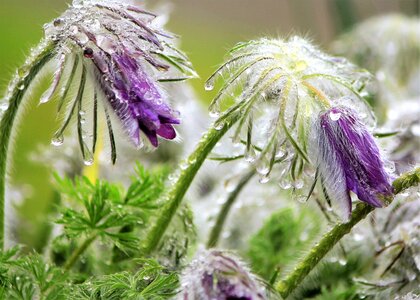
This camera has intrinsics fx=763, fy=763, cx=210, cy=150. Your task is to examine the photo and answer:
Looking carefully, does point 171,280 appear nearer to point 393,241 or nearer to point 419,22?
point 393,241

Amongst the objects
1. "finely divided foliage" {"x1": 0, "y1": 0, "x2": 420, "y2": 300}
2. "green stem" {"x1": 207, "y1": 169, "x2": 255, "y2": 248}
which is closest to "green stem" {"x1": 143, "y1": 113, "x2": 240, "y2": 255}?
"finely divided foliage" {"x1": 0, "y1": 0, "x2": 420, "y2": 300}

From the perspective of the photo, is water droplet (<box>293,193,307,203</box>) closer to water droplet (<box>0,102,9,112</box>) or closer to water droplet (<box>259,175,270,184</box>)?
water droplet (<box>259,175,270,184</box>)

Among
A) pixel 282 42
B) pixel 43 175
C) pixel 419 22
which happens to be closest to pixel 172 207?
pixel 282 42

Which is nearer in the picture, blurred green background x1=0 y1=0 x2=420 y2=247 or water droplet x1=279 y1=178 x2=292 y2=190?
water droplet x1=279 y1=178 x2=292 y2=190

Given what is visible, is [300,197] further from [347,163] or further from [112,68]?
[112,68]

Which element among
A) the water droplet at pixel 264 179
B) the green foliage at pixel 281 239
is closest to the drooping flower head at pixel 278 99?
the water droplet at pixel 264 179

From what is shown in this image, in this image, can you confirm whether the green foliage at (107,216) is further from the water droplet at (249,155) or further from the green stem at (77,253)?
the water droplet at (249,155)


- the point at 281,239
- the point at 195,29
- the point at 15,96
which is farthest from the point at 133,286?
the point at 195,29

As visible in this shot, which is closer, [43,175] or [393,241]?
[393,241]
